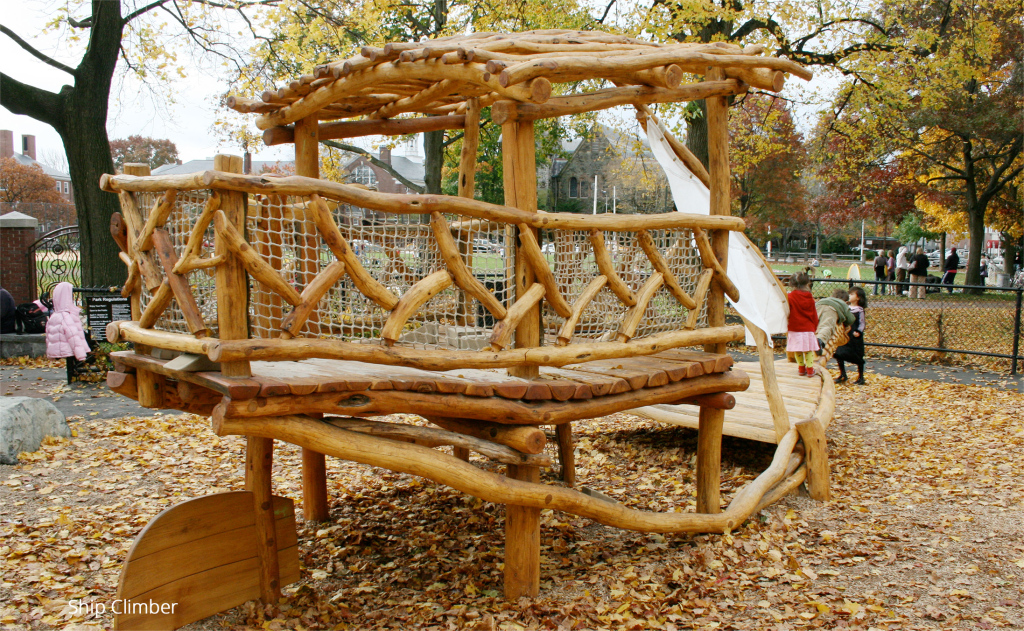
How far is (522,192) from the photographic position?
439 centimetres

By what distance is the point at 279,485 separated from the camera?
6.84 m

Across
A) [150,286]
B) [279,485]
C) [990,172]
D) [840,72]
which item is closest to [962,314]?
[840,72]

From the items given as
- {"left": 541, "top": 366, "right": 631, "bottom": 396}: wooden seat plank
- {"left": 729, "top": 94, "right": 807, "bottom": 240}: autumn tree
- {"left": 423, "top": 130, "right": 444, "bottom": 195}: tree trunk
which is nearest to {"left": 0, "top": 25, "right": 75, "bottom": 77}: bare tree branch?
{"left": 423, "top": 130, "right": 444, "bottom": 195}: tree trunk

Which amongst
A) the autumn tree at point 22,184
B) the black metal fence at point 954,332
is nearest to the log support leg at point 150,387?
the black metal fence at point 954,332

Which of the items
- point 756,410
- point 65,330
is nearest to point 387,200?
point 756,410

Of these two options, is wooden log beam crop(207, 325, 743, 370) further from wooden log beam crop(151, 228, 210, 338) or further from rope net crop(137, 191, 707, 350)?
wooden log beam crop(151, 228, 210, 338)

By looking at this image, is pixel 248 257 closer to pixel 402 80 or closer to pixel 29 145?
pixel 402 80

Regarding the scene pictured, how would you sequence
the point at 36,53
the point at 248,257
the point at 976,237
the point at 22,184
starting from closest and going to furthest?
the point at 248,257
the point at 36,53
the point at 976,237
the point at 22,184

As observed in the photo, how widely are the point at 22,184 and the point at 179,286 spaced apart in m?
48.7

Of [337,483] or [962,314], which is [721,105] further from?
[962,314]

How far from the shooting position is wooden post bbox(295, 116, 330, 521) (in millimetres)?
5762

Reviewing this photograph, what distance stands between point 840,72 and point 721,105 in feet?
40.1

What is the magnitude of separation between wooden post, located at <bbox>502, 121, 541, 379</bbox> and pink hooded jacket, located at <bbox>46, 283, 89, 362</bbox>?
353 inches

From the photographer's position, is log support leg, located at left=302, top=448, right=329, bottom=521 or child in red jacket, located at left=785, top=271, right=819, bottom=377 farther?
child in red jacket, located at left=785, top=271, right=819, bottom=377
